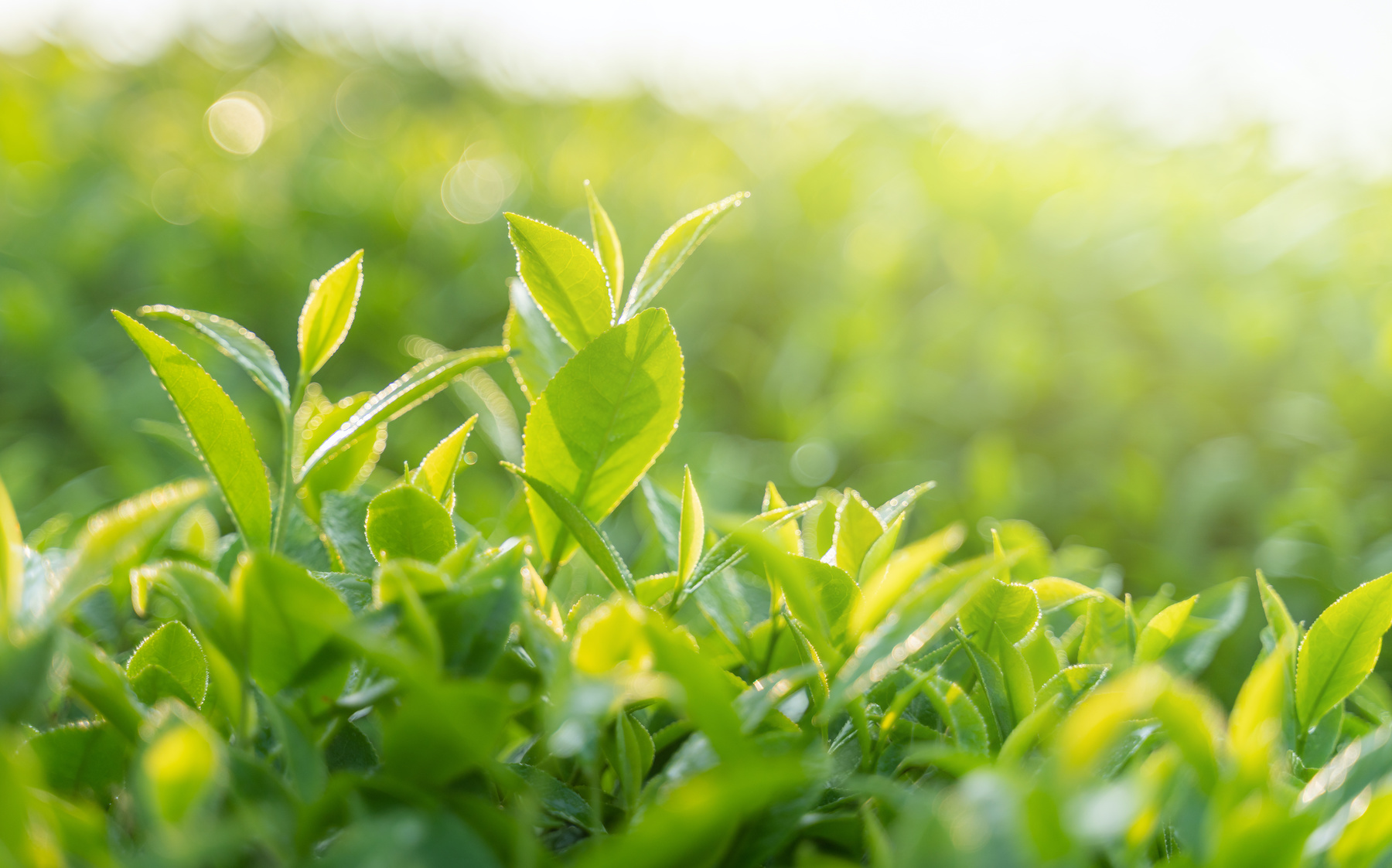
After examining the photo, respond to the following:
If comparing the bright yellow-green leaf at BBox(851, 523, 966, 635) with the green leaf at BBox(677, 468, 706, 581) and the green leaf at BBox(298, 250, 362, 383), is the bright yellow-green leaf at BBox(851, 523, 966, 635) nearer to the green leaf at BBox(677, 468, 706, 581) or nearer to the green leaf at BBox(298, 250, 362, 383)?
the green leaf at BBox(677, 468, 706, 581)

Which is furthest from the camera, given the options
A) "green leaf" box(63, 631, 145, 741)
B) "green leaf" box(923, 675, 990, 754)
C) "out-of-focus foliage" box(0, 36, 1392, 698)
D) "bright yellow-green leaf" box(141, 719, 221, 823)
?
"out-of-focus foliage" box(0, 36, 1392, 698)

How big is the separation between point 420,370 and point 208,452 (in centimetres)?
19

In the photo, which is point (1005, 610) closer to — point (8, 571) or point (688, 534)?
point (688, 534)

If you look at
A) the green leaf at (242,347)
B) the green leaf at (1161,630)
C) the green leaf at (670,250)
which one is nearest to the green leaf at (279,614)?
the green leaf at (242,347)

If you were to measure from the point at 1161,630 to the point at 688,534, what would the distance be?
433 millimetres

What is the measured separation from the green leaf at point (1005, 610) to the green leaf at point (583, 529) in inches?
11.5

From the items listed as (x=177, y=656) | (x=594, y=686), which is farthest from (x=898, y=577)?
(x=177, y=656)

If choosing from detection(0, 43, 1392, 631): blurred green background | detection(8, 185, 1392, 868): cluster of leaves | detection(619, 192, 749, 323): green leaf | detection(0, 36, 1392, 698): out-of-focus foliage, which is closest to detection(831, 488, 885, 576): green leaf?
detection(8, 185, 1392, 868): cluster of leaves

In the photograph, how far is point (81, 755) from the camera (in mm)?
686

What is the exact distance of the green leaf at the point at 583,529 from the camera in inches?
28.5

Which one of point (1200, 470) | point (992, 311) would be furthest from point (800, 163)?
point (1200, 470)

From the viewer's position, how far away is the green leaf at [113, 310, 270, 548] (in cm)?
76

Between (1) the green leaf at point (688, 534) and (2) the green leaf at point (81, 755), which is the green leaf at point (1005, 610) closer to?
(1) the green leaf at point (688, 534)

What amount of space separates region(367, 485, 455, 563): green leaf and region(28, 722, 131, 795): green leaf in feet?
0.75
